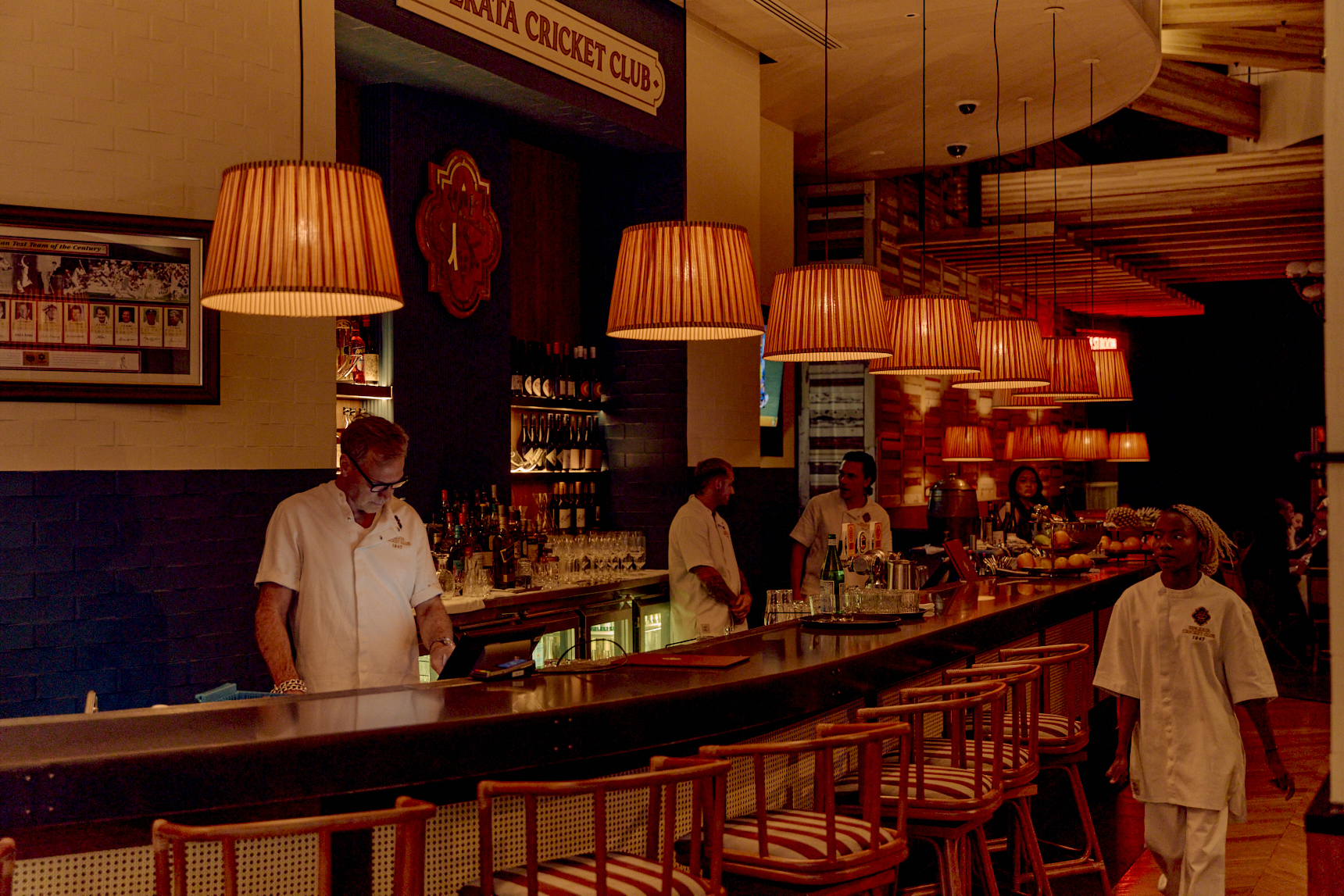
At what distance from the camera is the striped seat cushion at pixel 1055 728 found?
4316 mm

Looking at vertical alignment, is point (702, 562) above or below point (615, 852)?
above

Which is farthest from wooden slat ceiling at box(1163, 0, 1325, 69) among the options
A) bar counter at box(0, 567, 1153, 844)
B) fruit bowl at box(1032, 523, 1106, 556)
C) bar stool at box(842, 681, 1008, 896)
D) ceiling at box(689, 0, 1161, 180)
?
bar counter at box(0, 567, 1153, 844)

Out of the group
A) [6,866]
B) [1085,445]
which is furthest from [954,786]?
[1085,445]

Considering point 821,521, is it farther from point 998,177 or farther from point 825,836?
point 825,836

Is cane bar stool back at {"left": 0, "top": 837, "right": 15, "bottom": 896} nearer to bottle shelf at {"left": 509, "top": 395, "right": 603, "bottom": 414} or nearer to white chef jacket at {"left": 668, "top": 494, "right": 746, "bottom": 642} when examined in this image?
white chef jacket at {"left": 668, "top": 494, "right": 746, "bottom": 642}

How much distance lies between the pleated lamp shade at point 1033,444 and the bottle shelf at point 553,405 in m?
6.28

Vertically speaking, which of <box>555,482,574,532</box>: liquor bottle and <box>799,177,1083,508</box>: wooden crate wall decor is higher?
<box>799,177,1083,508</box>: wooden crate wall decor

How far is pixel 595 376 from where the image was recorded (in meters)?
7.49

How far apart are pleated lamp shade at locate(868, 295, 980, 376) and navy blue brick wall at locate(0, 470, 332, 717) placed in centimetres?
237

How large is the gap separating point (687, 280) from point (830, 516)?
3913 millimetres

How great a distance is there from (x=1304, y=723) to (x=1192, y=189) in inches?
143

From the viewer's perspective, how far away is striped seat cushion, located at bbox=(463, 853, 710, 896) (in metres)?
2.53

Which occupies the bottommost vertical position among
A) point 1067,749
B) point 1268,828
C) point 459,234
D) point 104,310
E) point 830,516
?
point 1268,828

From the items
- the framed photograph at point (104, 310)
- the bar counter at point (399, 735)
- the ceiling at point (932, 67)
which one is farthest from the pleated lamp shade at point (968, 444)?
the framed photograph at point (104, 310)
